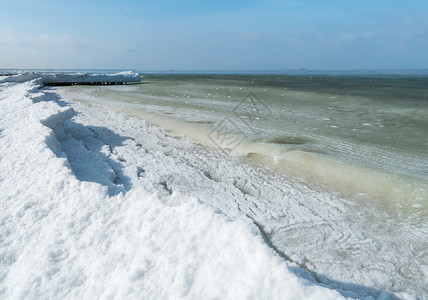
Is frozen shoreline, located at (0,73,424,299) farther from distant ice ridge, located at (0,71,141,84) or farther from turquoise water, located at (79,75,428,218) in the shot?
distant ice ridge, located at (0,71,141,84)

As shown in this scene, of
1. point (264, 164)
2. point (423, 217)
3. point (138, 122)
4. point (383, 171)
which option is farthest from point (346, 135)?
point (138, 122)

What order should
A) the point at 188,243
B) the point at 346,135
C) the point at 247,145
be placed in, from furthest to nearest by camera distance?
the point at 346,135 → the point at 247,145 → the point at 188,243

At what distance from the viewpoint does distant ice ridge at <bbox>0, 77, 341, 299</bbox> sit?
7.68ft

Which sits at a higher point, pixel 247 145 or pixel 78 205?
pixel 78 205

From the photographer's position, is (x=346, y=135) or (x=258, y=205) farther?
(x=346, y=135)

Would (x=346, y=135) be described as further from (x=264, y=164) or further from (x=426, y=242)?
(x=426, y=242)

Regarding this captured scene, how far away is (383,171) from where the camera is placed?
6391mm

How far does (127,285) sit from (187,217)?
0.91 m

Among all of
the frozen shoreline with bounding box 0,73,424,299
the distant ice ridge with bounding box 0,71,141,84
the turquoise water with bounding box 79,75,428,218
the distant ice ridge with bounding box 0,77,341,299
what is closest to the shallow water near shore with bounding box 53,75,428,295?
the turquoise water with bounding box 79,75,428,218

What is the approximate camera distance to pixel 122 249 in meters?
2.94

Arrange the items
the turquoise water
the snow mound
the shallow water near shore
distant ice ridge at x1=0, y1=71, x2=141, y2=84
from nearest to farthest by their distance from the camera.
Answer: the shallow water near shore → the turquoise water → distant ice ridge at x1=0, y1=71, x2=141, y2=84 → the snow mound

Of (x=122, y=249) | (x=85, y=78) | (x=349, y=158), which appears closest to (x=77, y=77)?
(x=85, y=78)

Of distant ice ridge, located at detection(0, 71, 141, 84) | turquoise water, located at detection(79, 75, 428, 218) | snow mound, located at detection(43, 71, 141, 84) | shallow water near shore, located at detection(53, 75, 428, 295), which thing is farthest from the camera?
snow mound, located at detection(43, 71, 141, 84)

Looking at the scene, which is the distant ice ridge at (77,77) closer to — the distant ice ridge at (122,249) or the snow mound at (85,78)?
the snow mound at (85,78)
